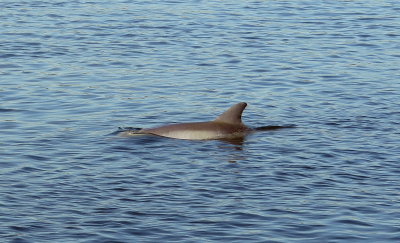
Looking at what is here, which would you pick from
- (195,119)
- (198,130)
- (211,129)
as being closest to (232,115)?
(211,129)

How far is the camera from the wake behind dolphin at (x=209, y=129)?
21141 millimetres

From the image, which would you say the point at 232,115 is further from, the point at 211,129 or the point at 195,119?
the point at 195,119

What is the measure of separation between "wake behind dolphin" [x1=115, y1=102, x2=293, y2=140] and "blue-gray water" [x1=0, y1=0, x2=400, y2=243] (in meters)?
0.31

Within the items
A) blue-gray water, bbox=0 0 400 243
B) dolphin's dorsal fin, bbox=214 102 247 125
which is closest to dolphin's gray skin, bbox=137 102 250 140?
dolphin's dorsal fin, bbox=214 102 247 125

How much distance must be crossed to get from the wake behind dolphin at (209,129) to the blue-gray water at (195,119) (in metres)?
0.31

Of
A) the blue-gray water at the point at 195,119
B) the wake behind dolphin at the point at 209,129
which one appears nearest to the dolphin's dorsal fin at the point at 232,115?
the wake behind dolphin at the point at 209,129

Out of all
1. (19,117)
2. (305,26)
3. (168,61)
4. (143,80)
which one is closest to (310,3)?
(305,26)

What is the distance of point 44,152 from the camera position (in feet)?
64.6

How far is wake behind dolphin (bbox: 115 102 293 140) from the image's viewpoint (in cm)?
2114

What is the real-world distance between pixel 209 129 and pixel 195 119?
6.65 feet

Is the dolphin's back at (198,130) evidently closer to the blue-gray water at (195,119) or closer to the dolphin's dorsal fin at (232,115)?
the dolphin's dorsal fin at (232,115)

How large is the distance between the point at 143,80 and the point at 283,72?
4803mm

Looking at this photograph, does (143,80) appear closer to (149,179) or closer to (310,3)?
(149,179)

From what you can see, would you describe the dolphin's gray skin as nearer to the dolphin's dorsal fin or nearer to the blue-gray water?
the dolphin's dorsal fin
